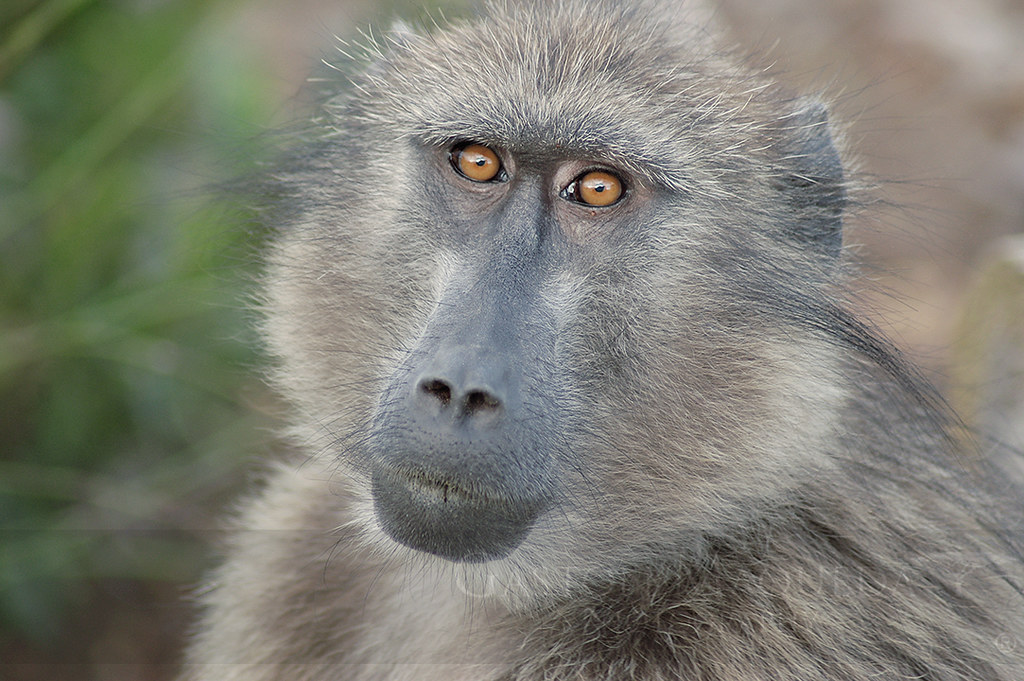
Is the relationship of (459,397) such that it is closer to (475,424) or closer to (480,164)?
(475,424)

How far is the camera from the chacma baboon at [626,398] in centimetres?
238

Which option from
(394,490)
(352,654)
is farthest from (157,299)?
(394,490)

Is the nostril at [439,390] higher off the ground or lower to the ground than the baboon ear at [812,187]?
lower

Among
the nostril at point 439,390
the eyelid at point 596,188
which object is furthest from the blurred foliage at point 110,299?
the nostril at point 439,390

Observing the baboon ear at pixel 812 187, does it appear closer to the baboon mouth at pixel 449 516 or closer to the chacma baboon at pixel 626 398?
the chacma baboon at pixel 626 398

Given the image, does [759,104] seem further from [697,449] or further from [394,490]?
[394,490]

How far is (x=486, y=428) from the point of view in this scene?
87.7 inches

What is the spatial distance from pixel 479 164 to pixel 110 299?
8.31 ft

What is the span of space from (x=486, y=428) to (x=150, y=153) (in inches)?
127

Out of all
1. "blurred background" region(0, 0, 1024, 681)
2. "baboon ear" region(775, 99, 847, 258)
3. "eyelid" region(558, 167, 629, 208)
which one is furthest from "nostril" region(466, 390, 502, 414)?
"blurred background" region(0, 0, 1024, 681)

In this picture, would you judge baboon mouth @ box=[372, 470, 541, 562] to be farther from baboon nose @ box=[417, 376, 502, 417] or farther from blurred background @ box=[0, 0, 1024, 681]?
blurred background @ box=[0, 0, 1024, 681]

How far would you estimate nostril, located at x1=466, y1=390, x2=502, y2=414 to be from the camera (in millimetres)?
2227

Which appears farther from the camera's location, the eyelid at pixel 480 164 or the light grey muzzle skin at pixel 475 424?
the eyelid at pixel 480 164

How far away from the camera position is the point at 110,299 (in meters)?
4.66
